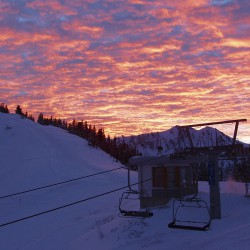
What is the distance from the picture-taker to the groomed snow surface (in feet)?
63.2

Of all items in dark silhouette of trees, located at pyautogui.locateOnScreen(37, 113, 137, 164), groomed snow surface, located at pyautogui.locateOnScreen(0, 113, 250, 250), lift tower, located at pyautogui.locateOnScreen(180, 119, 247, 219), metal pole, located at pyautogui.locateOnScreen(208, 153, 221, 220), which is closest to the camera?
groomed snow surface, located at pyautogui.locateOnScreen(0, 113, 250, 250)

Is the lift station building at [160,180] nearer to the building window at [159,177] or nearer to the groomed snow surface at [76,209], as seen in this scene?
the building window at [159,177]

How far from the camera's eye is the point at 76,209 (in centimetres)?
3244

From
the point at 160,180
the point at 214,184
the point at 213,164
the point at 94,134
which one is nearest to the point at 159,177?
the point at 160,180

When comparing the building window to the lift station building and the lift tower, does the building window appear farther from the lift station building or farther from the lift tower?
the lift tower

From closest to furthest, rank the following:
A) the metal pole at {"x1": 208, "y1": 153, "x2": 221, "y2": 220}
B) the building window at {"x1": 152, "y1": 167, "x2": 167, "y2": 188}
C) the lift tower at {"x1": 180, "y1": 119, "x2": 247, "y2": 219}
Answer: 1. the lift tower at {"x1": 180, "y1": 119, "x2": 247, "y2": 219}
2. the metal pole at {"x1": 208, "y1": 153, "x2": 221, "y2": 220}
3. the building window at {"x1": 152, "y1": 167, "x2": 167, "y2": 188}

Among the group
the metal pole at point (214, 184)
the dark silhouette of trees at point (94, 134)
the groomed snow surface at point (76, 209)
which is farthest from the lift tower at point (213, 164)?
the dark silhouette of trees at point (94, 134)

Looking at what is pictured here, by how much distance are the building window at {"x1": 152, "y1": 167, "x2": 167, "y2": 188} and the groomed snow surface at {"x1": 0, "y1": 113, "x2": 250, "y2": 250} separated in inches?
78.5

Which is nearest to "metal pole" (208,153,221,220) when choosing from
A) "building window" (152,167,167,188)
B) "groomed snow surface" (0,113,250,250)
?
"groomed snow surface" (0,113,250,250)

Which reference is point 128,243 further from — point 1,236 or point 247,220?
point 1,236

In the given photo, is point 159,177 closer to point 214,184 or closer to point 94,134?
point 214,184

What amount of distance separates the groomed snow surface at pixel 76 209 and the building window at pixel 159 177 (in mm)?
1994

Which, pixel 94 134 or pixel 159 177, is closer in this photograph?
pixel 159 177

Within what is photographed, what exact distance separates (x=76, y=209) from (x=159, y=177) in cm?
845
